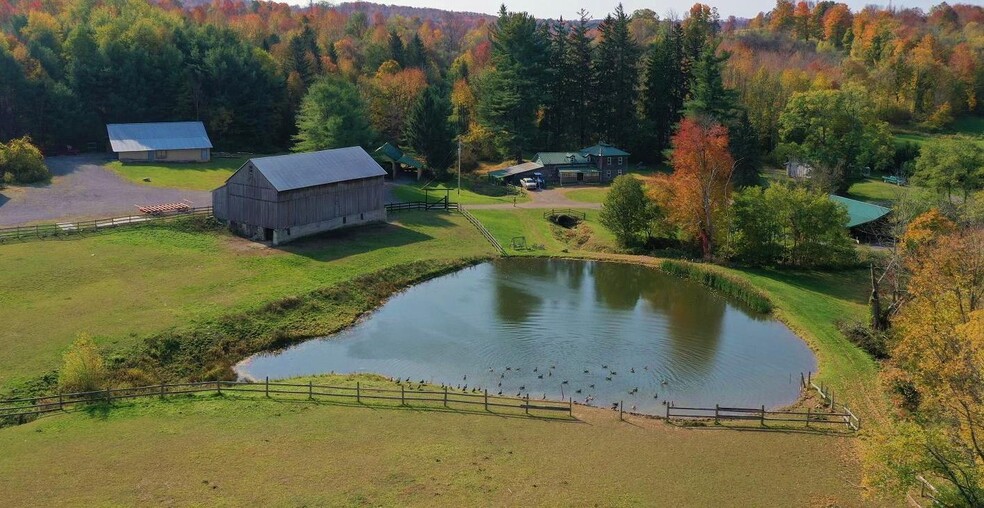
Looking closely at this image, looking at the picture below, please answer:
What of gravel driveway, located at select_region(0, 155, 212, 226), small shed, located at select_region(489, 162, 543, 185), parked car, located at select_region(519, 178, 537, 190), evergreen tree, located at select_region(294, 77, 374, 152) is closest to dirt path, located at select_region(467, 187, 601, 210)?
parked car, located at select_region(519, 178, 537, 190)

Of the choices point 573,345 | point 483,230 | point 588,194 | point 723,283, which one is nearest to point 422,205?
point 483,230

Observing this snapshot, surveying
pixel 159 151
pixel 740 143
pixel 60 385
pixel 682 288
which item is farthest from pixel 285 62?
pixel 60 385

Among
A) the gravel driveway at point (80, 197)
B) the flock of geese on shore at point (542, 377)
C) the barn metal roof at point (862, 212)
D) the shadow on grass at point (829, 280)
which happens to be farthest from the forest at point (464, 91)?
the flock of geese on shore at point (542, 377)

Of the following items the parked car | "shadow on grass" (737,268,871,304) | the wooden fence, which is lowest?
the wooden fence

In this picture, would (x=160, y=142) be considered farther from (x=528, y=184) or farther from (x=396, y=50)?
(x=396, y=50)

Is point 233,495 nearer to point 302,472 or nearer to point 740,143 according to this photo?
point 302,472

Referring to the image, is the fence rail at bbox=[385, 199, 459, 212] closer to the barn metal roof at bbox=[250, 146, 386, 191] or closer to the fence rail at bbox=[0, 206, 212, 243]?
the barn metal roof at bbox=[250, 146, 386, 191]

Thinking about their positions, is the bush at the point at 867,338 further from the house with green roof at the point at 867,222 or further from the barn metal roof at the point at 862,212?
the house with green roof at the point at 867,222
